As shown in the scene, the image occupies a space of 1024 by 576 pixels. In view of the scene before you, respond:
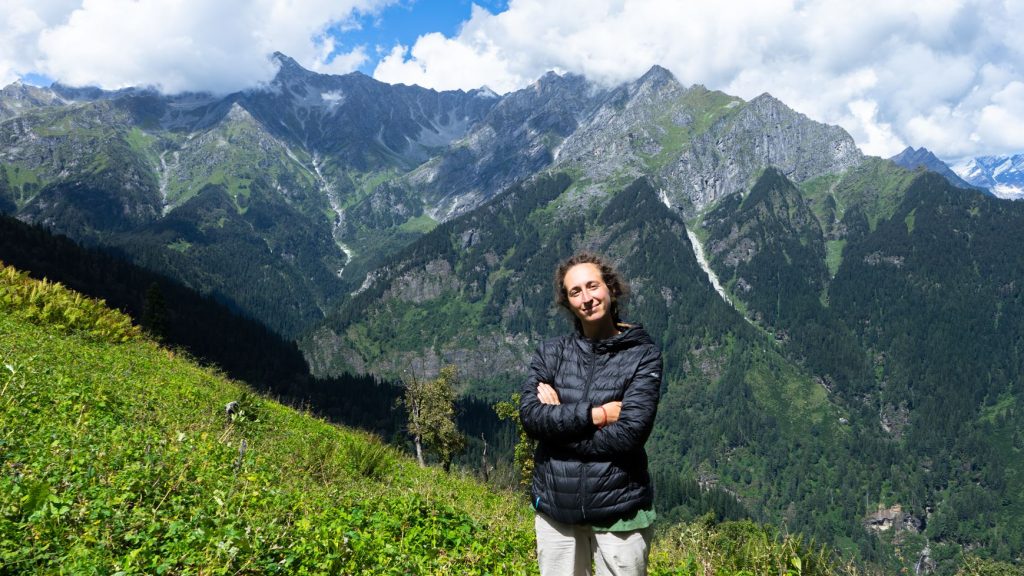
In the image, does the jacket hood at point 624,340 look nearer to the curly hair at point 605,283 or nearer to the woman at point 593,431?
the woman at point 593,431

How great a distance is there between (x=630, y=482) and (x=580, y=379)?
1.02m

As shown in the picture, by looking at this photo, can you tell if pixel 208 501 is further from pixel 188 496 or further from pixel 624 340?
pixel 624 340

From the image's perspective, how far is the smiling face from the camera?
196 inches

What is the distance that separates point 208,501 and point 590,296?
17.4 ft

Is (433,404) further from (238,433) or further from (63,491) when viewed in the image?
(63,491)

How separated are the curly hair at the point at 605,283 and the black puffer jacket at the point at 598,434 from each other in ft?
1.28

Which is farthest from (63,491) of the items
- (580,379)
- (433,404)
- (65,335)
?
(433,404)

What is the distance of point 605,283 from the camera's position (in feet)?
17.3

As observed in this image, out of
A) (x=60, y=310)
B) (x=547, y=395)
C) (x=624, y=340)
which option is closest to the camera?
(x=624, y=340)

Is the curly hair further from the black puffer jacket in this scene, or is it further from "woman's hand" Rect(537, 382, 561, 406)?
"woman's hand" Rect(537, 382, 561, 406)

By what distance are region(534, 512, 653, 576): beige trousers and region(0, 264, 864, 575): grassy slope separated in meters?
1.85

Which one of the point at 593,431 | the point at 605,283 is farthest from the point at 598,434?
the point at 605,283

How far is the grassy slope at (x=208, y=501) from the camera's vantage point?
4961mm

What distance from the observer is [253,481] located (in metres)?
7.39
